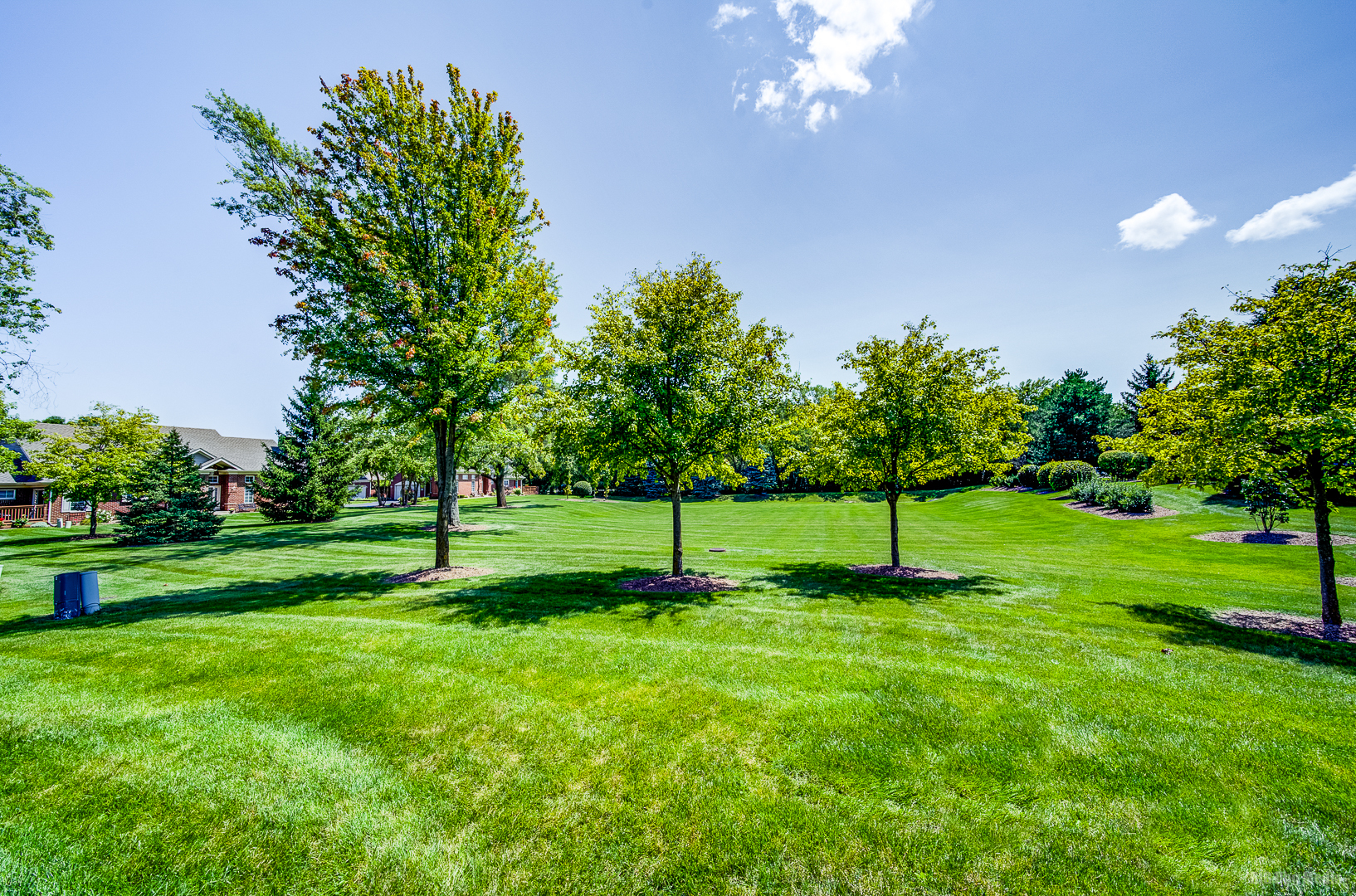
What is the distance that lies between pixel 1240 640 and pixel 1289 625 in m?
1.91

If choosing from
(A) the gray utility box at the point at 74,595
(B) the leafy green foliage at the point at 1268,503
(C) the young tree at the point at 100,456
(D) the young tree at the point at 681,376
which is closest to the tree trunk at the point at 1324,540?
(D) the young tree at the point at 681,376

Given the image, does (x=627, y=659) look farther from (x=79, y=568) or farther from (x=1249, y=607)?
(x=79, y=568)

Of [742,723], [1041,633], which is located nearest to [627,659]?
[742,723]

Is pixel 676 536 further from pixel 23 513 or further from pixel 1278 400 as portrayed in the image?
pixel 23 513

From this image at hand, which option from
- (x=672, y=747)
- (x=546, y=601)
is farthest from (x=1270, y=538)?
(x=546, y=601)

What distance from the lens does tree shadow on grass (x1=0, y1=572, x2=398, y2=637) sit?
31.6ft

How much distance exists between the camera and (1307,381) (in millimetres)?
8578

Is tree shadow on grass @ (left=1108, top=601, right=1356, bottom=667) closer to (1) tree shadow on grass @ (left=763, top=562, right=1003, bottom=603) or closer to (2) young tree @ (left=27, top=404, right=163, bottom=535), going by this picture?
(1) tree shadow on grass @ (left=763, top=562, right=1003, bottom=603)

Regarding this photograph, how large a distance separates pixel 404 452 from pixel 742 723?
3583cm

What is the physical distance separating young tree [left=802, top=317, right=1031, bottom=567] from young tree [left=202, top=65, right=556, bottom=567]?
9.31 m

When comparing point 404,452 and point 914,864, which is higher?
point 404,452

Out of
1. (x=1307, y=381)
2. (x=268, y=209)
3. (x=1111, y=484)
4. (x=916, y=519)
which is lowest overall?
(x=916, y=519)

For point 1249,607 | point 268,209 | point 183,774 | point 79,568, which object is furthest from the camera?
point 268,209

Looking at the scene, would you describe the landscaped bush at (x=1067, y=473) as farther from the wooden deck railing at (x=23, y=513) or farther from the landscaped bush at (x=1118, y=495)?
the wooden deck railing at (x=23, y=513)
